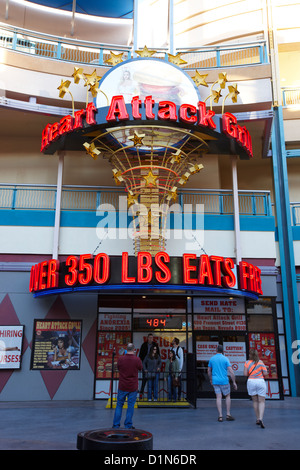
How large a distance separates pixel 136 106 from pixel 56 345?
29.9 ft

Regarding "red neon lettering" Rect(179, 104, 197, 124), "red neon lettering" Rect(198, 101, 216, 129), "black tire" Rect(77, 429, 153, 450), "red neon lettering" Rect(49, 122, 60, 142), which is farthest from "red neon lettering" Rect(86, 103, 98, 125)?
"black tire" Rect(77, 429, 153, 450)

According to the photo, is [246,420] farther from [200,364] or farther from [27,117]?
[27,117]

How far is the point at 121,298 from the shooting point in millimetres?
16016

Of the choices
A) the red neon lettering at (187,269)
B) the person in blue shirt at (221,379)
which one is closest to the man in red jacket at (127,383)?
the person in blue shirt at (221,379)

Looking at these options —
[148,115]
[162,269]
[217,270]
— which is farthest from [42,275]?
[148,115]

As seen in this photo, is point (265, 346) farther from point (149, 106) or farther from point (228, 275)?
point (149, 106)

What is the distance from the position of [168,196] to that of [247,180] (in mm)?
7054

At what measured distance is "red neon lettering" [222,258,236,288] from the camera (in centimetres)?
1377

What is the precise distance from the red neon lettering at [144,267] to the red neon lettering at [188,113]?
15.8 feet

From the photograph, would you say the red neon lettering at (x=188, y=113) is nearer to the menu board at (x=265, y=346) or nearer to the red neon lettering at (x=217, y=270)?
the red neon lettering at (x=217, y=270)

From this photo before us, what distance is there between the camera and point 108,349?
15.5m

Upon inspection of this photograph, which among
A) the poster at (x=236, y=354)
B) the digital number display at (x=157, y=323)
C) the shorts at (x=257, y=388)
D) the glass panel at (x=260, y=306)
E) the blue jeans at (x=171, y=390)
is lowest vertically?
the blue jeans at (x=171, y=390)

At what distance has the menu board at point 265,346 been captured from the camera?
1580 centimetres
